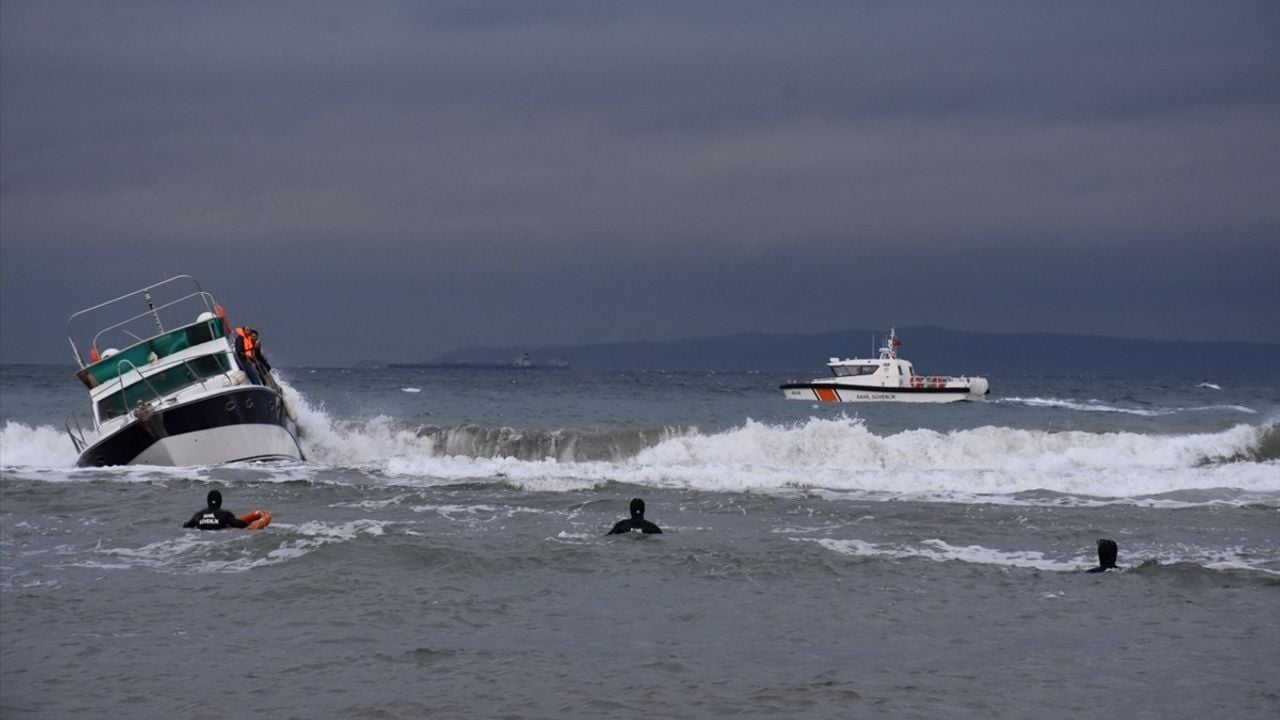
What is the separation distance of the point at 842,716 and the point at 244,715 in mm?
4516

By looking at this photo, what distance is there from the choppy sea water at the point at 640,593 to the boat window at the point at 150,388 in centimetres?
166

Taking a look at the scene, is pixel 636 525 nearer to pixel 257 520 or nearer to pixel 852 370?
pixel 257 520

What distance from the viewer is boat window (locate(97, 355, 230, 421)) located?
82.9 feet

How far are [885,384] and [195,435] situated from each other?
3877 centimetres

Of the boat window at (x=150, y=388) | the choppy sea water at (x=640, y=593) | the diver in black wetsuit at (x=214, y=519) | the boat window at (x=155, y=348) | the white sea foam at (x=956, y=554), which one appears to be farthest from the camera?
the boat window at (x=155, y=348)

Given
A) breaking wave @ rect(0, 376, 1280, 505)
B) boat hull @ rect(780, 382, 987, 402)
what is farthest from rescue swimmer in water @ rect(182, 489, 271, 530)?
boat hull @ rect(780, 382, 987, 402)

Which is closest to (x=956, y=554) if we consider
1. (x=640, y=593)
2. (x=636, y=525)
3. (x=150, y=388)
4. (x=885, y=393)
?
(x=636, y=525)

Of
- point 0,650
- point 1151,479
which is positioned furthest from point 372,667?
point 1151,479

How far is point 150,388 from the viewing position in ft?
82.9

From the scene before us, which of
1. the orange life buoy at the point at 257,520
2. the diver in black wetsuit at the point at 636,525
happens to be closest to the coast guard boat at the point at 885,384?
the diver in black wetsuit at the point at 636,525

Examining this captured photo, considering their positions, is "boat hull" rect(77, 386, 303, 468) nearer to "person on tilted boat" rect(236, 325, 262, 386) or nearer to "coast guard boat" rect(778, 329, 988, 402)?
"person on tilted boat" rect(236, 325, 262, 386)

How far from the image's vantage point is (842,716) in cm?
862

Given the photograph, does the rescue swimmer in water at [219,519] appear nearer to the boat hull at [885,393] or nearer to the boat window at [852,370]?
the boat hull at [885,393]

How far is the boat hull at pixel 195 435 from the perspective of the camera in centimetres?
2409
